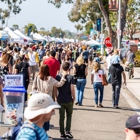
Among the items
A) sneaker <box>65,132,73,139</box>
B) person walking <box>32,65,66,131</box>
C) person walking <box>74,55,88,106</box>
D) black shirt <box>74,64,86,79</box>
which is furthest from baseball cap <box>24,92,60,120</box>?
black shirt <box>74,64,86,79</box>

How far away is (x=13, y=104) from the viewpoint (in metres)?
9.60

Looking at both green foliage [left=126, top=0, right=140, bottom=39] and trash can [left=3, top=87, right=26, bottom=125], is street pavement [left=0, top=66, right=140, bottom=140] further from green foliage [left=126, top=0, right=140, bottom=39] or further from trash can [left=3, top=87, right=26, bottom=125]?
green foliage [left=126, top=0, right=140, bottom=39]

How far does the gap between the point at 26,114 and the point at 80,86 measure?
9.56 metres

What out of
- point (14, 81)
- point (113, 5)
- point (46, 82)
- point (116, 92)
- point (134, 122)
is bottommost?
point (116, 92)

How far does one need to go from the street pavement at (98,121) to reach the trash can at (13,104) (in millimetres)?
405

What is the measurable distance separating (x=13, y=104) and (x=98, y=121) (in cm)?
281

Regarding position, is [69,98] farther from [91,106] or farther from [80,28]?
[80,28]

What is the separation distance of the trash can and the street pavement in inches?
16.0

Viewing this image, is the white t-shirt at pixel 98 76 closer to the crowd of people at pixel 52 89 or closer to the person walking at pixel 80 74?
the crowd of people at pixel 52 89

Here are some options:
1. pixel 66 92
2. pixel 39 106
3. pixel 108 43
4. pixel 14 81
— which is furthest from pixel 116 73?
pixel 108 43

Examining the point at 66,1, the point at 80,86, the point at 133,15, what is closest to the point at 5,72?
the point at 80,86

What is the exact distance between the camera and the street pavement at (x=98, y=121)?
32.2 ft

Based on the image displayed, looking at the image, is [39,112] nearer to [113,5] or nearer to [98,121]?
[98,121]

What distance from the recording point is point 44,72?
893cm
